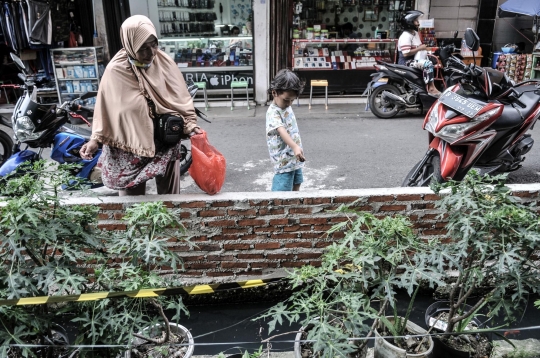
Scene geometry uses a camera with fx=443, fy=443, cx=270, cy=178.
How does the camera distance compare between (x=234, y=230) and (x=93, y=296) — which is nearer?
(x=93, y=296)

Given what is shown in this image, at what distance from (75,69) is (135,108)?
20.9 ft

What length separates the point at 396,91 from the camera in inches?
305

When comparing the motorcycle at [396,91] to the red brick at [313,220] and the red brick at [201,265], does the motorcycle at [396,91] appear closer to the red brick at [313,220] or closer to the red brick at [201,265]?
the red brick at [313,220]

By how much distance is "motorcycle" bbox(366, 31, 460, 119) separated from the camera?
7469 mm

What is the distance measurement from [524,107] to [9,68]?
9.80 m

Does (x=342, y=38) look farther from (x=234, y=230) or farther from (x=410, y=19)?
(x=234, y=230)

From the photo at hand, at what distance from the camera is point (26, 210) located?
6.26ft

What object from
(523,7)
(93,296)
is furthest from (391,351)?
(523,7)

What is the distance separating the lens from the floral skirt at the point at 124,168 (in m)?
3.14

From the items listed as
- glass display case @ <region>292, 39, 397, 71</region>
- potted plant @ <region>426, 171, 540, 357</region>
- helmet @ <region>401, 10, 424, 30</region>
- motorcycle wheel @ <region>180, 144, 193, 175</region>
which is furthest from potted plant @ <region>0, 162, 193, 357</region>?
glass display case @ <region>292, 39, 397, 71</region>

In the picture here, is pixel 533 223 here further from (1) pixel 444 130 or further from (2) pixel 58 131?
(2) pixel 58 131

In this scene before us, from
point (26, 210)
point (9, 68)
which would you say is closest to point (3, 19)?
point (9, 68)

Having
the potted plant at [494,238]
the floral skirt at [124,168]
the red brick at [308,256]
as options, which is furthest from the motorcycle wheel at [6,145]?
the potted plant at [494,238]

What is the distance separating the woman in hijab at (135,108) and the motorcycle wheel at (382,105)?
5.14 metres
